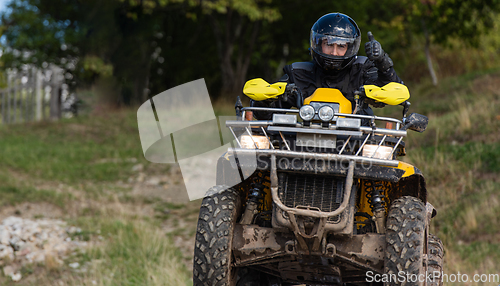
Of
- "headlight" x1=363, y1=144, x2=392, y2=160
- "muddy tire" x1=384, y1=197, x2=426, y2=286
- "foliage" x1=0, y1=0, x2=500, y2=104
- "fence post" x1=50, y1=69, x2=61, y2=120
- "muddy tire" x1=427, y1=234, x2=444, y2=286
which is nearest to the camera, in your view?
"muddy tire" x1=384, y1=197, x2=426, y2=286

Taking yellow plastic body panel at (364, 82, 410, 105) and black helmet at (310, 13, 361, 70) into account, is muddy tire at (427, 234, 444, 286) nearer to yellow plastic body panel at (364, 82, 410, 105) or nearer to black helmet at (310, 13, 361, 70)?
yellow plastic body panel at (364, 82, 410, 105)

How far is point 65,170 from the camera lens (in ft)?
40.7

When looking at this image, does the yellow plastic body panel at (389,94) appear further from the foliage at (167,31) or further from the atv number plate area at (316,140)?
the foliage at (167,31)

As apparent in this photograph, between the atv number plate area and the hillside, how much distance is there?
296 centimetres

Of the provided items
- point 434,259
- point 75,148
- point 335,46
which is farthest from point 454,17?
point 434,259

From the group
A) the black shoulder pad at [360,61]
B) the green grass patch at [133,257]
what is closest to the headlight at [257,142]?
the black shoulder pad at [360,61]

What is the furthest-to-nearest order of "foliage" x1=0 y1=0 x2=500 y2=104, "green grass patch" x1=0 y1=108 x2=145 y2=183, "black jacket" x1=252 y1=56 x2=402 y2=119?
"foliage" x1=0 y1=0 x2=500 y2=104
"green grass patch" x1=0 y1=108 x2=145 y2=183
"black jacket" x1=252 y1=56 x2=402 y2=119

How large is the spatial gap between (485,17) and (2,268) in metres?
14.4

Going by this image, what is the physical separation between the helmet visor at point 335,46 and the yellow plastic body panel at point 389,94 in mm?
641

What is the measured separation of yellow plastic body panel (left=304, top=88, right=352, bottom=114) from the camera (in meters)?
5.04

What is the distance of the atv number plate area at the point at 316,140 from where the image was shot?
441 centimetres

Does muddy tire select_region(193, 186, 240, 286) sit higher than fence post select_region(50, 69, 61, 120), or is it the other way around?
fence post select_region(50, 69, 61, 120)

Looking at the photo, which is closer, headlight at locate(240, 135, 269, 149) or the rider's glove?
headlight at locate(240, 135, 269, 149)

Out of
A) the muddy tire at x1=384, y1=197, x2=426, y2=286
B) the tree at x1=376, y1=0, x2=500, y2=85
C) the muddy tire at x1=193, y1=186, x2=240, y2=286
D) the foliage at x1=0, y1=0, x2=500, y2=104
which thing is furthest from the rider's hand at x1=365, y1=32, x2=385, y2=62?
the foliage at x1=0, y1=0, x2=500, y2=104
